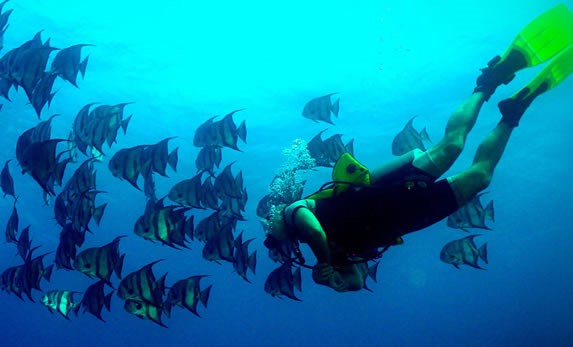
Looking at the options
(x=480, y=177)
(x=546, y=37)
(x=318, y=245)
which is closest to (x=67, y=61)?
(x=318, y=245)

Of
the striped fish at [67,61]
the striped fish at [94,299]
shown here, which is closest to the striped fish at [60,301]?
the striped fish at [94,299]

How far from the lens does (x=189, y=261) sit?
49062 millimetres

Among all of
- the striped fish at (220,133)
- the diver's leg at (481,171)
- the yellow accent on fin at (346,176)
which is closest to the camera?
the yellow accent on fin at (346,176)

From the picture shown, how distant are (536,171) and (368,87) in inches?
784

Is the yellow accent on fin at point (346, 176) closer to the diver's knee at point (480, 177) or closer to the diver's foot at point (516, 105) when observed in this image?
the diver's knee at point (480, 177)

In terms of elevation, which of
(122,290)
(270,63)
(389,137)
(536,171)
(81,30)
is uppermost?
(81,30)

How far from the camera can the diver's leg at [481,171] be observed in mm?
5523

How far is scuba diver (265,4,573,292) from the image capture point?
4891 mm

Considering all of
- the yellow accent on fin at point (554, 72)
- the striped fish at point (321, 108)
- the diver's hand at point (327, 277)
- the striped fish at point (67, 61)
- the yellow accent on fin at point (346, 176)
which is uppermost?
the striped fish at point (67, 61)

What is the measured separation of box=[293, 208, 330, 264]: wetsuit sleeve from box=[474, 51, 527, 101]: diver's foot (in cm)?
339

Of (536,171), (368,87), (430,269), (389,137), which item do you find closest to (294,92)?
(368,87)

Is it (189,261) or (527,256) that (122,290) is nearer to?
(189,261)

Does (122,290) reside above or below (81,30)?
below

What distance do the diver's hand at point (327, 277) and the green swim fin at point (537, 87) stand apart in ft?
10.1
